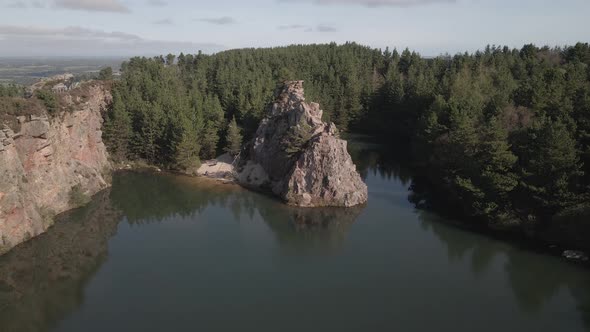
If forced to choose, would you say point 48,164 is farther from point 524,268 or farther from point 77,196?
point 524,268

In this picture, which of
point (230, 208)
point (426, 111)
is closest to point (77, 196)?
point (230, 208)

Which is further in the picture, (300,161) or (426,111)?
(426,111)

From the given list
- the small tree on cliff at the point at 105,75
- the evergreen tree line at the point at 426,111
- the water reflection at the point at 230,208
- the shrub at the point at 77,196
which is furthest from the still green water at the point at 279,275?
the small tree on cliff at the point at 105,75

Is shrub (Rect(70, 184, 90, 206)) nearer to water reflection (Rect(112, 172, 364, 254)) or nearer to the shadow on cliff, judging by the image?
the shadow on cliff

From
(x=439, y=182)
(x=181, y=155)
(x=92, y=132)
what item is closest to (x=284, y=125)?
(x=181, y=155)

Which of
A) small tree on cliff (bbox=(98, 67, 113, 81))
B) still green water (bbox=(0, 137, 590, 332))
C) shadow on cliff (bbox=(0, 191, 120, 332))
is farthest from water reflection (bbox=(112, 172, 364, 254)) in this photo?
small tree on cliff (bbox=(98, 67, 113, 81))
